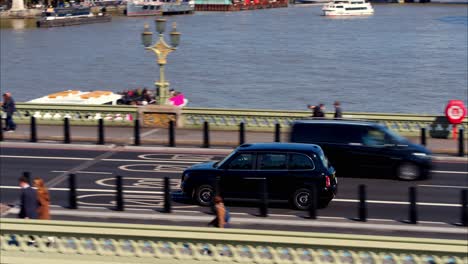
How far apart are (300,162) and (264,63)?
8204 cm

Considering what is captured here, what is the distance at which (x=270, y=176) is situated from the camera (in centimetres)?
2184

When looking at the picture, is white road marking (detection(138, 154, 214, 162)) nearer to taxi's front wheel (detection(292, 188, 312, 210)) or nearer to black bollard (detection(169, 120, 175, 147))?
black bollard (detection(169, 120, 175, 147))

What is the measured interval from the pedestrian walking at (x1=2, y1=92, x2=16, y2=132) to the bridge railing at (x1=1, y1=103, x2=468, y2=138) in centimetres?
173

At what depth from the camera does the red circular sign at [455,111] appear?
31.4m

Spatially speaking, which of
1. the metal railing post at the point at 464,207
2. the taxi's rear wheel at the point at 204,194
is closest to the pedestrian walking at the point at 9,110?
the taxi's rear wheel at the point at 204,194

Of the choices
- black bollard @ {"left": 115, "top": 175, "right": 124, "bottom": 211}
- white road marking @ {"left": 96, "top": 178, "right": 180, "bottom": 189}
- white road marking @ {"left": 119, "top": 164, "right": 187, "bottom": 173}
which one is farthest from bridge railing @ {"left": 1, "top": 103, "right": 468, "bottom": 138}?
black bollard @ {"left": 115, "top": 175, "right": 124, "bottom": 211}

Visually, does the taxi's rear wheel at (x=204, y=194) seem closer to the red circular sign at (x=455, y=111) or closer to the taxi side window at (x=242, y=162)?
the taxi side window at (x=242, y=162)

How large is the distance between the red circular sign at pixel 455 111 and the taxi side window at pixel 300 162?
11.4m

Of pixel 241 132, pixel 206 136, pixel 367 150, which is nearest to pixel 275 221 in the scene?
pixel 367 150

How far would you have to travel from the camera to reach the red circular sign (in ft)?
103

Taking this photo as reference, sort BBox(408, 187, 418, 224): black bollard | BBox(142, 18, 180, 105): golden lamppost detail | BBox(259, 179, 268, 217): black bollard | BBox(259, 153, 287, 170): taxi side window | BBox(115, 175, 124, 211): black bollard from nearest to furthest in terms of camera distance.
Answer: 1. BBox(408, 187, 418, 224): black bollard
2. BBox(259, 179, 268, 217): black bollard
3. BBox(115, 175, 124, 211): black bollard
4. BBox(259, 153, 287, 170): taxi side window
5. BBox(142, 18, 180, 105): golden lamppost detail

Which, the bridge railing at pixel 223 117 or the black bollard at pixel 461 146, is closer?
the black bollard at pixel 461 146

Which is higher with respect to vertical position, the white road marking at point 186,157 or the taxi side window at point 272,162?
the taxi side window at point 272,162

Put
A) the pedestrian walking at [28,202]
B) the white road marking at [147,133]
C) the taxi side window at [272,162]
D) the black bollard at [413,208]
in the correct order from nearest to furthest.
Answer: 1. the pedestrian walking at [28,202]
2. the black bollard at [413,208]
3. the taxi side window at [272,162]
4. the white road marking at [147,133]
